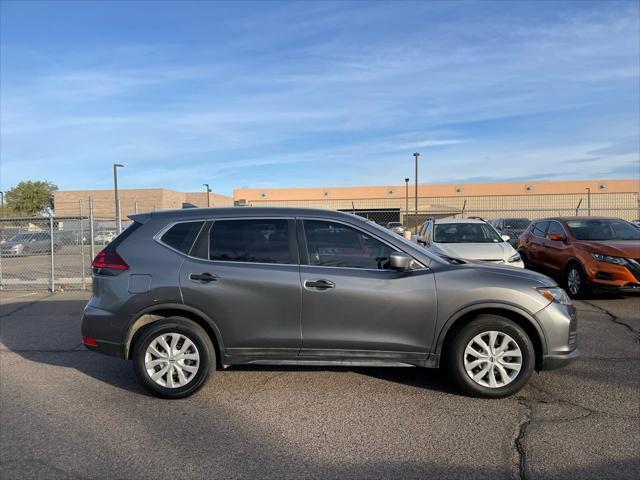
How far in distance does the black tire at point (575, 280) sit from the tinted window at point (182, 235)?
7598 millimetres

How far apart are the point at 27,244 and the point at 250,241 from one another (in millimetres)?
12372

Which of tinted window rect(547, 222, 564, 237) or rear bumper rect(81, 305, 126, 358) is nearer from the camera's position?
rear bumper rect(81, 305, 126, 358)

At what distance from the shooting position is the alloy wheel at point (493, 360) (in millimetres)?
4461

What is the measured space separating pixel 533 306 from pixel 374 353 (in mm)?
1507

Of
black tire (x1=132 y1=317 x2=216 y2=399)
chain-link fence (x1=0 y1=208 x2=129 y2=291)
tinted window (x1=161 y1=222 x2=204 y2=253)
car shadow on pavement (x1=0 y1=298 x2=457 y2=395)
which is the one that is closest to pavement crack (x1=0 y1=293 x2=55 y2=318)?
car shadow on pavement (x1=0 y1=298 x2=457 y2=395)

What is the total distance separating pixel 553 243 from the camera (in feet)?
35.0

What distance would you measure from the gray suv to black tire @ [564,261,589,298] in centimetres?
535

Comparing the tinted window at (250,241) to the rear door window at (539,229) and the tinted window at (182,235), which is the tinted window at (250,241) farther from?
the rear door window at (539,229)

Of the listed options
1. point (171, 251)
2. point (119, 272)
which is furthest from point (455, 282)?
point (119, 272)

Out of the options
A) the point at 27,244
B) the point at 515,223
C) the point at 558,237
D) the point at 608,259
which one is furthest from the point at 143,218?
the point at 515,223

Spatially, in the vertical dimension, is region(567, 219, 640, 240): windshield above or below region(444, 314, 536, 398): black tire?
above

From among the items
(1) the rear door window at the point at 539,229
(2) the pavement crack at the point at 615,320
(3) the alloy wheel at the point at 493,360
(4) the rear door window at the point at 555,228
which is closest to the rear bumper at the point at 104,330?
(3) the alloy wheel at the point at 493,360

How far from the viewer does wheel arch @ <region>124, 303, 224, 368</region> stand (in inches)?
181

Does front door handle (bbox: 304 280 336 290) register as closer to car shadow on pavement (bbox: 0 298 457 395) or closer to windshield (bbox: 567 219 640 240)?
car shadow on pavement (bbox: 0 298 457 395)
